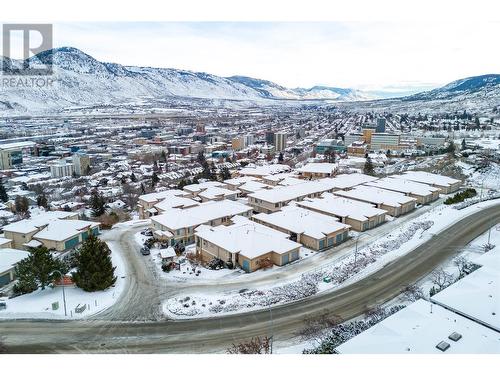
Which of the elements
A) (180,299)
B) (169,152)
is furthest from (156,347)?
(169,152)

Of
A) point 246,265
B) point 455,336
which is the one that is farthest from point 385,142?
point 455,336

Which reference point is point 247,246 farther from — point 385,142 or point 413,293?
point 385,142

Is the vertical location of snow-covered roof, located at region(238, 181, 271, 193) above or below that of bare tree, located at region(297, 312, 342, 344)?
above

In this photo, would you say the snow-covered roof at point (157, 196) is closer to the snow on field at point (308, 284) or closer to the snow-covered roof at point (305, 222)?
the snow-covered roof at point (305, 222)

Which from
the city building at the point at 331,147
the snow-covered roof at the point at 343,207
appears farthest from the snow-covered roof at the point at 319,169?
the city building at the point at 331,147

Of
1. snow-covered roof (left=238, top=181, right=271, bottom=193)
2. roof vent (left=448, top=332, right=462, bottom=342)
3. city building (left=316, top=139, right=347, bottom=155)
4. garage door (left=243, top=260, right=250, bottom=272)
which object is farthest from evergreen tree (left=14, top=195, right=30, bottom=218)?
city building (left=316, top=139, right=347, bottom=155)

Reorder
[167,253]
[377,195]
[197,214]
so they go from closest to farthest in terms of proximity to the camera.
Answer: [167,253], [197,214], [377,195]

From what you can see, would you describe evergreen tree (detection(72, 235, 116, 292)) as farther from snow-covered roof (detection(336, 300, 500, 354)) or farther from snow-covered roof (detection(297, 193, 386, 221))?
snow-covered roof (detection(297, 193, 386, 221))
